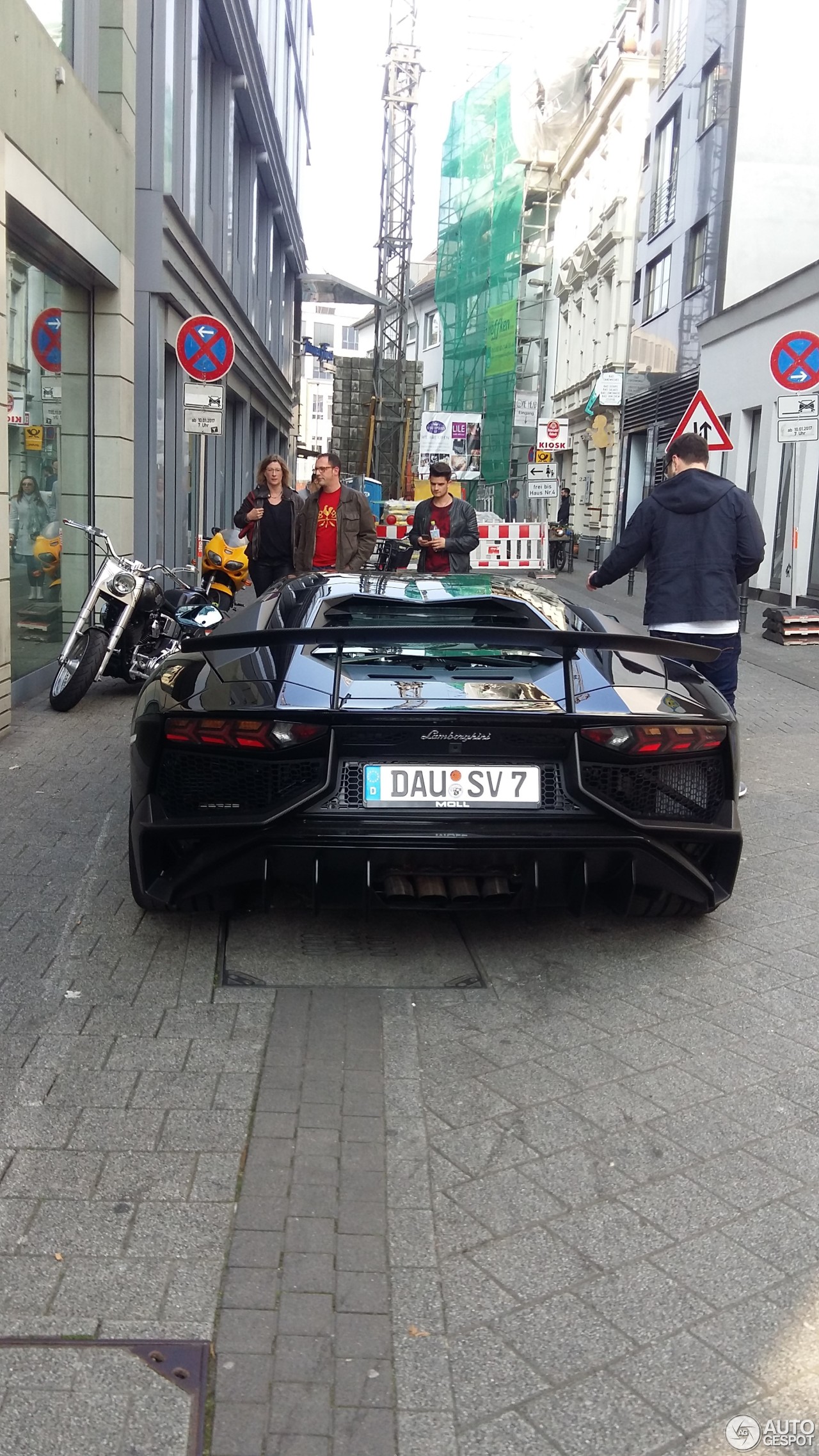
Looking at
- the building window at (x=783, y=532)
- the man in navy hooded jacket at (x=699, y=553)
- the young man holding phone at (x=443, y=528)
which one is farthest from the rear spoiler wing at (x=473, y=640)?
the building window at (x=783, y=532)

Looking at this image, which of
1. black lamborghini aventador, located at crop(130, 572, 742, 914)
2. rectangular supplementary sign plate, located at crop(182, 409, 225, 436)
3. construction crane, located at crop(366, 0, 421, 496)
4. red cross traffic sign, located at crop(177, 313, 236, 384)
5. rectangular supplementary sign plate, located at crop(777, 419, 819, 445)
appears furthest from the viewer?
construction crane, located at crop(366, 0, 421, 496)

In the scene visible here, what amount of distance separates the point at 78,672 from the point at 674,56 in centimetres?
2869

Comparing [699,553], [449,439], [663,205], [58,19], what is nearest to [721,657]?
[699,553]

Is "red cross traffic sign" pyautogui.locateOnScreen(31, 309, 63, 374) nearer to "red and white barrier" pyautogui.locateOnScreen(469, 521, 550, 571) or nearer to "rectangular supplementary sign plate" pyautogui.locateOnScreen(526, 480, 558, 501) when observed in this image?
"red and white barrier" pyautogui.locateOnScreen(469, 521, 550, 571)

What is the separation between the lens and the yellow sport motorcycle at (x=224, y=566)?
11.6 m

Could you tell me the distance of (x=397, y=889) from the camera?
4.08 m

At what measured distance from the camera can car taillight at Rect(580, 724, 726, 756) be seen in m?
A: 4.02

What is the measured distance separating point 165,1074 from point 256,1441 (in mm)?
1423

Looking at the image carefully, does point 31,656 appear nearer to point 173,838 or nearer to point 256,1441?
point 173,838

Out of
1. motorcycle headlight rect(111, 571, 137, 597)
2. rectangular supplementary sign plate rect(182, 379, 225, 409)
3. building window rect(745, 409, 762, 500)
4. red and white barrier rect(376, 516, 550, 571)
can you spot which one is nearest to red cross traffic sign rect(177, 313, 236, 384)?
rectangular supplementary sign plate rect(182, 379, 225, 409)

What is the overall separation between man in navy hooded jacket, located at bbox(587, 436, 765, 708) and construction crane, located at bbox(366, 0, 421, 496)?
42.9 meters

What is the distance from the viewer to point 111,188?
455 inches

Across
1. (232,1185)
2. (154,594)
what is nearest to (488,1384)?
(232,1185)

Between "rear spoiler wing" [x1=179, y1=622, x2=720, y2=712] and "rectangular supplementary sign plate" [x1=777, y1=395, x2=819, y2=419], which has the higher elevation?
"rectangular supplementary sign plate" [x1=777, y1=395, x2=819, y2=419]
